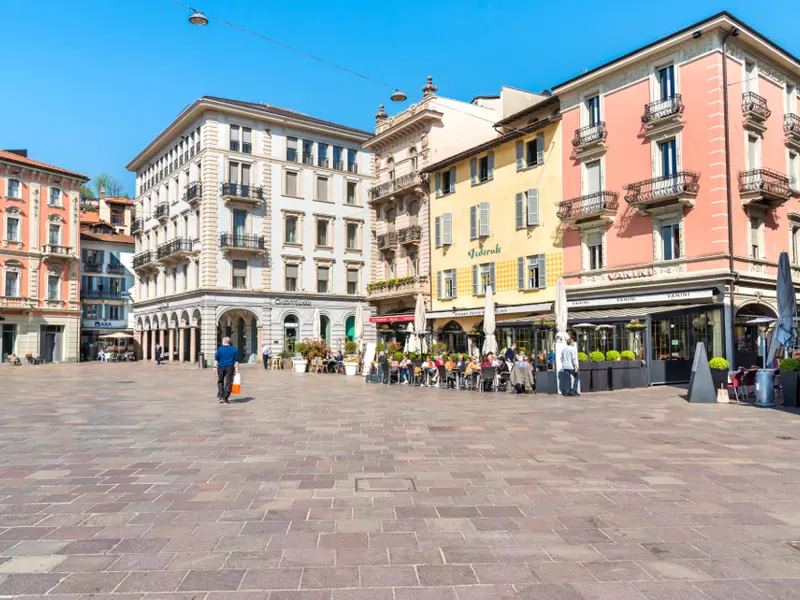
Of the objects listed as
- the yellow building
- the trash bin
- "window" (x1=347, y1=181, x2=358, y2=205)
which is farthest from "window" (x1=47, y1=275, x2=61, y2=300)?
the trash bin

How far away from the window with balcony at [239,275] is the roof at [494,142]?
1637cm

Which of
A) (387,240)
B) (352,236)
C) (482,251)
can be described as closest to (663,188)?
(482,251)

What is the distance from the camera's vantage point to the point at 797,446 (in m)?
9.02

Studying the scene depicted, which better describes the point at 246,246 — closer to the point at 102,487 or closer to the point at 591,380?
the point at 591,380

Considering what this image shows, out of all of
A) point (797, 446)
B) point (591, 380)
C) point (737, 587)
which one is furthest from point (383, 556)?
point (591, 380)

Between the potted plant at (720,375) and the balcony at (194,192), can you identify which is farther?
the balcony at (194,192)

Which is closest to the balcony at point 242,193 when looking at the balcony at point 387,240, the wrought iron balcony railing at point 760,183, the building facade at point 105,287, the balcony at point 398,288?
the balcony at point 387,240

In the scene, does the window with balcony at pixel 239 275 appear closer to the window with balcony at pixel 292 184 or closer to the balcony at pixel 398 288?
the window with balcony at pixel 292 184

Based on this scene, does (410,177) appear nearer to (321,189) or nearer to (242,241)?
(321,189)

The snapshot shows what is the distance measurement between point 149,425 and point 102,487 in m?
5.07

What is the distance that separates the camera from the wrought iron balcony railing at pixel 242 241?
43.8 m

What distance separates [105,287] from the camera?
194 feet

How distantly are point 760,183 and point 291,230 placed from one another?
32.7 m

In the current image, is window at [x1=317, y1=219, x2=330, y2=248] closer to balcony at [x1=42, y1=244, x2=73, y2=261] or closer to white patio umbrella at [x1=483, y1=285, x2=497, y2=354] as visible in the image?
balcony at [x1=42, y1=244, x2=73, y2=261]
